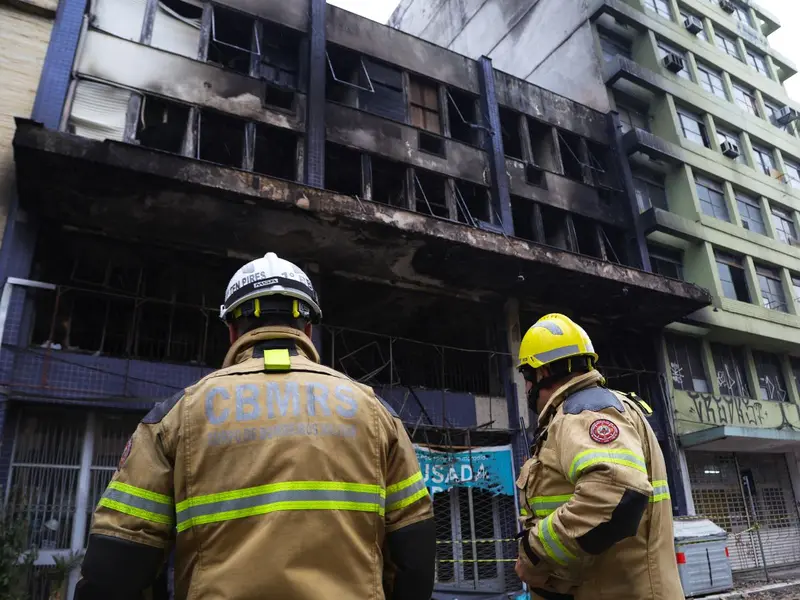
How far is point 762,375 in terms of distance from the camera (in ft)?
58.9

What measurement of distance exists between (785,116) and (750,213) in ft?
21.2

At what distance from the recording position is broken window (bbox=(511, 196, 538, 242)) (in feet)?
47.4

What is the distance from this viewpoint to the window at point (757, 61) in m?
24.0

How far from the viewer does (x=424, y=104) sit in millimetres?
13852

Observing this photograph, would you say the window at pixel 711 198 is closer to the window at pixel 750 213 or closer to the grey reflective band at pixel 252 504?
the window at pixel 750 213

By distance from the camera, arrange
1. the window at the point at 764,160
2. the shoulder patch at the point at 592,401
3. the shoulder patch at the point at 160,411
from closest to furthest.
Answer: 1. the shoulder patch at the point at 160,411
2. the shoulder patch at the point at 592,401
3. the window at the point at 764,160

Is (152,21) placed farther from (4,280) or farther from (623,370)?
(623,370)

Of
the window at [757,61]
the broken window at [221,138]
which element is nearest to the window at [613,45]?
the window at [757,61]

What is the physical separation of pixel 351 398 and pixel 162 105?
10.2 meters

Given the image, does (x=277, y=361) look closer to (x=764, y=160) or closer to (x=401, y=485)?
(x=401, y=485)

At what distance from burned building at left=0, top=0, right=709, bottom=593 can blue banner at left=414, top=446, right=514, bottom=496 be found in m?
0.04

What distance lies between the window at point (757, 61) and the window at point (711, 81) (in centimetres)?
308

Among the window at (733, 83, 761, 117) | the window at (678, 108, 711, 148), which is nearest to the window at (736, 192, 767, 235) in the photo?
the window at (678, 108, 711, 148)

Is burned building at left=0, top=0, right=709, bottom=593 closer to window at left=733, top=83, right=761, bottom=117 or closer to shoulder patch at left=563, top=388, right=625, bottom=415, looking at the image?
shoulder patch at left=563, top=388, right=625, bottom=415
